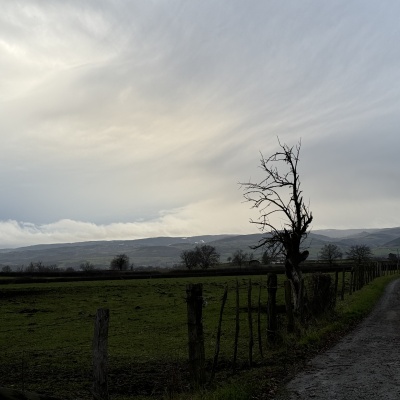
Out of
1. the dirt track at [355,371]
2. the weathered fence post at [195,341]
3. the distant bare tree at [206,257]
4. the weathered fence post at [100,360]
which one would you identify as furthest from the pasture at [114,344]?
the distant bare tree at [206,257]

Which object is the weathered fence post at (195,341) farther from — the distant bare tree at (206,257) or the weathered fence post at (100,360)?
the distant bare tree at (206,257)

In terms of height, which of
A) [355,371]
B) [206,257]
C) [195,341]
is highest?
[195,341]

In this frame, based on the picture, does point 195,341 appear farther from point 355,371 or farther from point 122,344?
point 122,344

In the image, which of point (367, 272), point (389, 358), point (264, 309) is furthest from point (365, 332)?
point (367, 272)

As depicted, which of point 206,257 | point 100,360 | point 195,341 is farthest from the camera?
point 206,257

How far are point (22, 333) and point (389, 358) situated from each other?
2211 centimetres

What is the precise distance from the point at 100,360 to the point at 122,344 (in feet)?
45.8

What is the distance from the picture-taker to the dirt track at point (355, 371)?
30.5ft

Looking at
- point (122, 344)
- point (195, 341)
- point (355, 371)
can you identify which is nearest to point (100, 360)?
point (195, 341)

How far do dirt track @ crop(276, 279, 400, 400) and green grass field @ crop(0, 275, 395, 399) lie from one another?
153 cm

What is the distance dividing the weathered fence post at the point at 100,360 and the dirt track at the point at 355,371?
3.81 m

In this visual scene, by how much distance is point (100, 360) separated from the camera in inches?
321

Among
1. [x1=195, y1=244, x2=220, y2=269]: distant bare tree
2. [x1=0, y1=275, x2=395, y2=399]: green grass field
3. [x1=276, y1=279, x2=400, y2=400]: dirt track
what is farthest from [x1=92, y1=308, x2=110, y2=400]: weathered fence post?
[x1=195, y1=244, x2=220, y2=269]: distant bare tree

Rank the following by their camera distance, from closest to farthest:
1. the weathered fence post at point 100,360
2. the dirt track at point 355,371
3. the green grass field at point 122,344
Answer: the weathered fence post at point 100,360 < the dirt track at point 355,371 < the green grass field at point 122,344
